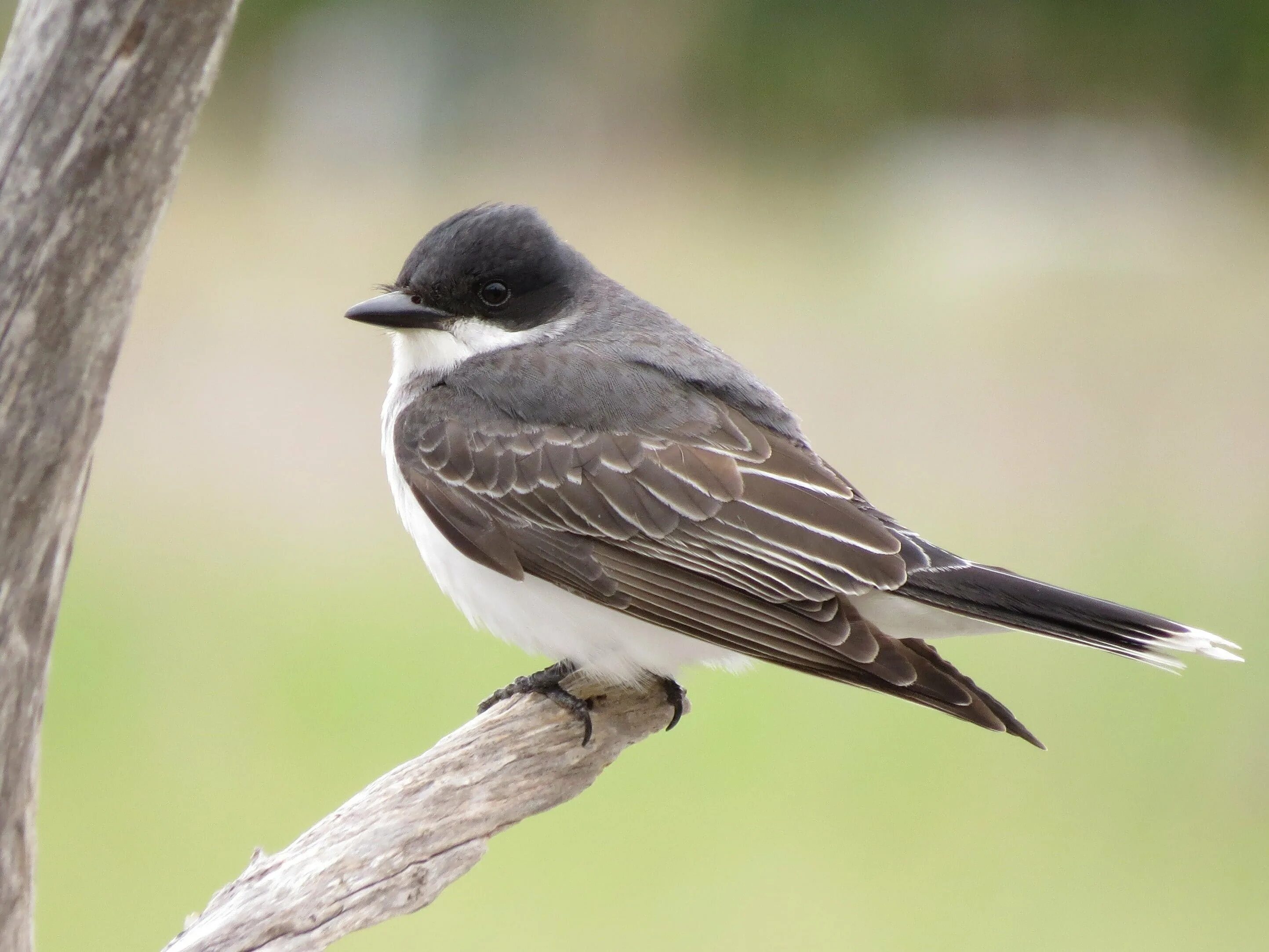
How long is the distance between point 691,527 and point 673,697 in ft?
1.52

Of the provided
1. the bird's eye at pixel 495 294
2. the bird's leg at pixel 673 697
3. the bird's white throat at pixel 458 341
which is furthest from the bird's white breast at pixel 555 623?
the bird's eye at pixel 495 294

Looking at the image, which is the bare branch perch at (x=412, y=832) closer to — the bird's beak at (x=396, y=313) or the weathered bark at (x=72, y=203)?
the weathered bark at (x=72, y=203)

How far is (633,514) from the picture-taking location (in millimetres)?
2582

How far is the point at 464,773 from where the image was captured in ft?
7.66

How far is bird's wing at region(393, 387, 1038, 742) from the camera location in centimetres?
232

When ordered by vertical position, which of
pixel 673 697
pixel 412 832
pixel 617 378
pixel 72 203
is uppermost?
pixel 72 203

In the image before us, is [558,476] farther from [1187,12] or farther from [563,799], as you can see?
[1187,12]

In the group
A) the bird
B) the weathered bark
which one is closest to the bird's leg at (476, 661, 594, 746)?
the bird

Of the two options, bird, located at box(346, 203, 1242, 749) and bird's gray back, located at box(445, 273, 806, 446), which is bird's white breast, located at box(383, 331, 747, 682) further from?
bird's gray back, located at box(445, 273, 806, 446)

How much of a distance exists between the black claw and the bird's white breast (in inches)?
4.3

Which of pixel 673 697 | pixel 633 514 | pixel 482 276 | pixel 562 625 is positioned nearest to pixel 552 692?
pixel 562 625

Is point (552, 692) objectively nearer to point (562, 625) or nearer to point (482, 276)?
point (562, 625)

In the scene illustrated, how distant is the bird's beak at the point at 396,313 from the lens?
2766mm

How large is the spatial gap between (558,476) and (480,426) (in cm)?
22
